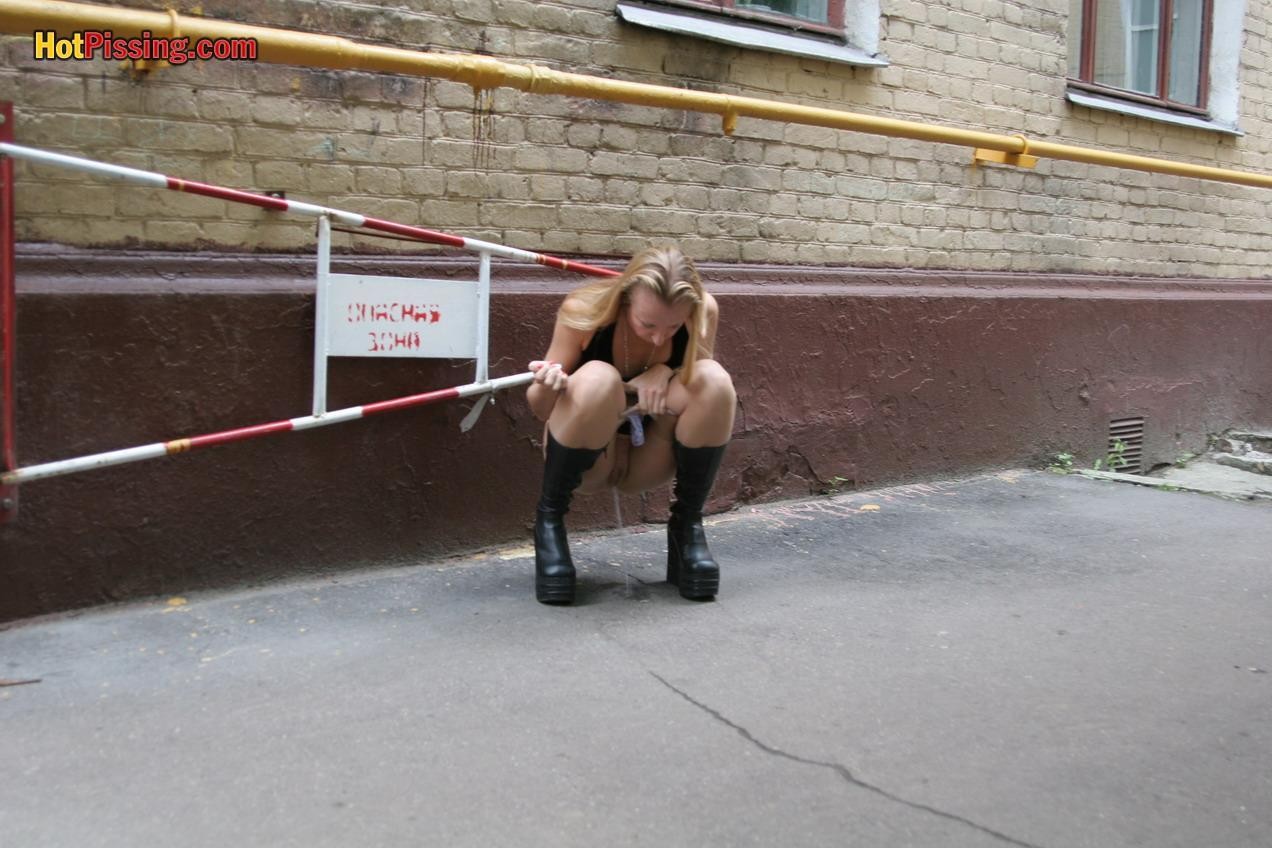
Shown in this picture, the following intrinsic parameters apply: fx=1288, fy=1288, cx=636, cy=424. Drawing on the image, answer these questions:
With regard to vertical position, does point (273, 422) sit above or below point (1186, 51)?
below

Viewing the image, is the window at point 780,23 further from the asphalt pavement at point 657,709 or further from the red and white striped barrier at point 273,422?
the asphalt pavement at point 657,709

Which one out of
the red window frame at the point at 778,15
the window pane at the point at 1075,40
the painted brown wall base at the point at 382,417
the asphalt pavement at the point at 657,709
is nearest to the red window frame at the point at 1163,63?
the window pane at the point at 1075,40

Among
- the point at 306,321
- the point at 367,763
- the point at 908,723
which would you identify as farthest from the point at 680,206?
the point at 367,763

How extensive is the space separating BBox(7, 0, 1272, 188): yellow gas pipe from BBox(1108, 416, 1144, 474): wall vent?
4.88 feet

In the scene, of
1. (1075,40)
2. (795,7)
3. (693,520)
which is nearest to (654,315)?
(693,520)

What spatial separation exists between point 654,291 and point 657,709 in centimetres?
113

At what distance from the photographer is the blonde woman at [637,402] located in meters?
3.63

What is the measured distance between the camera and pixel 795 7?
5.73 m

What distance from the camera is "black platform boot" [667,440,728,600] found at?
3879mm

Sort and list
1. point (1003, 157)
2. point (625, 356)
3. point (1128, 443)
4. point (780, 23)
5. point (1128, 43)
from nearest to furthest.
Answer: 1. point (625, 356)
2. point (780, 23)
3. point (1003, 157)
4. point (1128, 443)
5. point (1128, 43)

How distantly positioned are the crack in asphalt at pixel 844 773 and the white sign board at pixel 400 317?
1429 millimetres

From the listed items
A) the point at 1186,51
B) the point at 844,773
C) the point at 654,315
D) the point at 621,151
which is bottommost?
the point at 844,773

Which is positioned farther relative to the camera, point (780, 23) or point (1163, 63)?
point (1163, 63)

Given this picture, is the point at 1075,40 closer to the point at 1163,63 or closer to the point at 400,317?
the point at 1163,63
